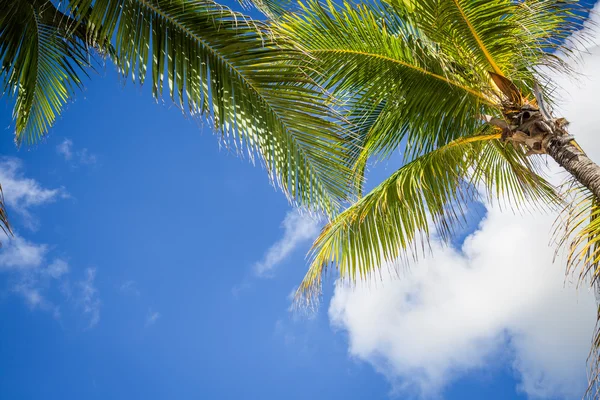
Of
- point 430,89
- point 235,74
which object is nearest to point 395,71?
point 430,89

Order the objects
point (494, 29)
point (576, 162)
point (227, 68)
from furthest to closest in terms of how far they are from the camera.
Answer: point (494, 29) → point (576, 162) → point (227, 68)

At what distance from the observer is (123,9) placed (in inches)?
144

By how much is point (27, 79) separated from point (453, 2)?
381 cm

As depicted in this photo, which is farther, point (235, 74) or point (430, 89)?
point (430, 89)

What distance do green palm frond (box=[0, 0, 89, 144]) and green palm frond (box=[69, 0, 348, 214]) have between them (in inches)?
31.2

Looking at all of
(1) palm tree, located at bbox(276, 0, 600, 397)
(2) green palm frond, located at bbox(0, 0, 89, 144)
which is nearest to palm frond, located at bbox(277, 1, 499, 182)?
(1) palm tree, located at bbox(276, 0, 600, 397)

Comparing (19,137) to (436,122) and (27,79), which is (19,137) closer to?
(27,79)

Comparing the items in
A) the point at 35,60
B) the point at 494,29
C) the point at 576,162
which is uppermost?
the point at 35,60

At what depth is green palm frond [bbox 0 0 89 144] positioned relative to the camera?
177 inches

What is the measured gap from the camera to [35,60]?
4977 millimetres

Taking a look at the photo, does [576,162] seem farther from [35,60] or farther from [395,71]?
[35,60]

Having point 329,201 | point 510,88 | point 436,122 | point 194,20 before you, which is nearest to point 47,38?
point 194,20

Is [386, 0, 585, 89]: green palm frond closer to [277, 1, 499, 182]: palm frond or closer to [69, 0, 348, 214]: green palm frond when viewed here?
[277, 1, 499, 182]: palm frond

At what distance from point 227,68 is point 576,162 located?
288cm
